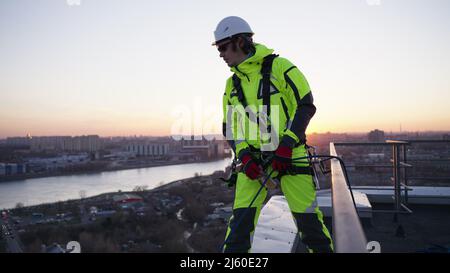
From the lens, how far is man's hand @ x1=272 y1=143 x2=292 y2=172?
1.63 meters

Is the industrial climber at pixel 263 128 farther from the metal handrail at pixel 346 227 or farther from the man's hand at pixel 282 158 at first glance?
the metal handrail at pixel 346 227

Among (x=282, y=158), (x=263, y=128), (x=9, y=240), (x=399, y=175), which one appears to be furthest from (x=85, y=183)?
(x=282, y=158)

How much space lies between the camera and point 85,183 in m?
30.9

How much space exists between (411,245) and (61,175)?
111ft

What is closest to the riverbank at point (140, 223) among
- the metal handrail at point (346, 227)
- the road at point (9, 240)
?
the road at point (9, 240)

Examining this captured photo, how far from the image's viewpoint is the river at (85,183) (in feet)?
76.4

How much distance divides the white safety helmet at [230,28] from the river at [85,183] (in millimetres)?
22115

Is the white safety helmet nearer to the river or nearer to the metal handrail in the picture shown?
the metal handrail

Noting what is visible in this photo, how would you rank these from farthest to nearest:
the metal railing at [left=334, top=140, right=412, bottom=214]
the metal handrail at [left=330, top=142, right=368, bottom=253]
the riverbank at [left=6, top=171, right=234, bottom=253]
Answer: the riverbank at [left=6, top=171, right=234, bottom=253] < the metal railing at [left=334, top=140, right=412, bottom=214] < the metal handrail at [left=330, top=142, right=368, bottom=253]

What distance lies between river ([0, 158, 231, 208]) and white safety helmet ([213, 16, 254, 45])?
22115 millimetres

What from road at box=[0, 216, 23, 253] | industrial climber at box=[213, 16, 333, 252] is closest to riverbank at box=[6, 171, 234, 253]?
road at box=[0, 216, 23, 253]
